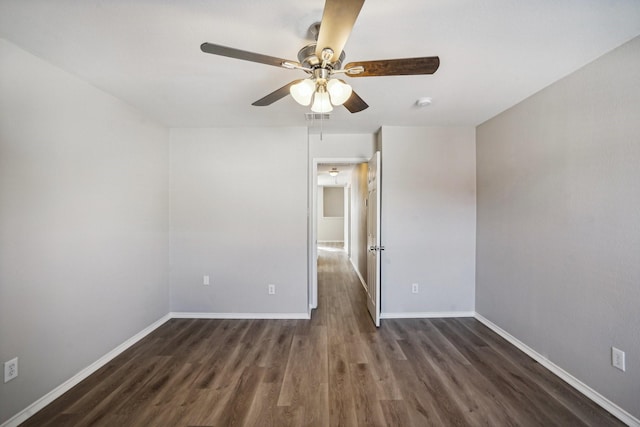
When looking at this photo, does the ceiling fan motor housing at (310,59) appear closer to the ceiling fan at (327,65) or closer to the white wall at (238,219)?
the ceiling fan at (327,65)

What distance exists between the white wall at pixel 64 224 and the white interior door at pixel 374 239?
2.58 metres

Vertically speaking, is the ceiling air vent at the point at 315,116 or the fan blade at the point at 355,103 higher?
the ceiling air vent at the point at 315,116

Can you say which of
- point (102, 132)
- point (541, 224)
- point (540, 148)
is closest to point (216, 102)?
point (102, 132)

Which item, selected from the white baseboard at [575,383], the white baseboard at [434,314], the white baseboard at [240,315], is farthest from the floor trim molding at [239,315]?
the white baseboard at [575,383]

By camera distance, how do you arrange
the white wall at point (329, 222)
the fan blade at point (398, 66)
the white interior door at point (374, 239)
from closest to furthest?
the fan blade at point (398, 66) < the white interior door at point (374, 239) < the white wall at point (329, 222)

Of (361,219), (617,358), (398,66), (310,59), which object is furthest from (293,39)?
(361,219)

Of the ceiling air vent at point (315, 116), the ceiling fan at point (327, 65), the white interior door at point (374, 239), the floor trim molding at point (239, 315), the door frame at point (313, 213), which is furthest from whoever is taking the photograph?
the door frame at point (313, 213)

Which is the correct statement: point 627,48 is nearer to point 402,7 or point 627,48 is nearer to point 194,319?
point 402,7

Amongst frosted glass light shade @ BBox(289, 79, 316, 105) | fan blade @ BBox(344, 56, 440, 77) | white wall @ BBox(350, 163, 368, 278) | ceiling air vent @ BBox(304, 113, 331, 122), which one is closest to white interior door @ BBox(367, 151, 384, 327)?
ceiling air vent @ BBox(304, 113, 331, 122)

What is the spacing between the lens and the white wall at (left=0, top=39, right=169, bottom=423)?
1.51m

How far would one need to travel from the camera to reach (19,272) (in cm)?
154

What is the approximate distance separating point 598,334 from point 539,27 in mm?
2077

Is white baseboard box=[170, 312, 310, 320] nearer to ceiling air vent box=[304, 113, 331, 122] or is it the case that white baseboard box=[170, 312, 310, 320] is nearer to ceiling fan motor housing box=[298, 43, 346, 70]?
ceiling air vent box=[304, 113, 331, 122]

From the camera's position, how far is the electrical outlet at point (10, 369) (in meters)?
1.48
